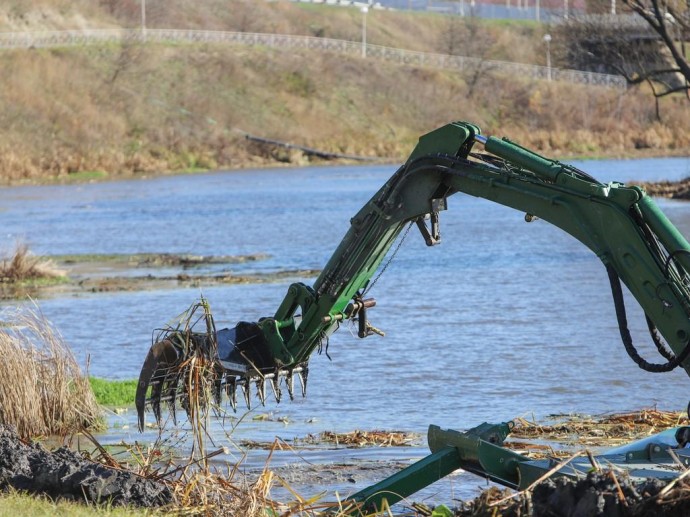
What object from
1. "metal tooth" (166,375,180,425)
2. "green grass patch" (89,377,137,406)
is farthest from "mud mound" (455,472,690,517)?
"green grass patch" (89,377,137,406)

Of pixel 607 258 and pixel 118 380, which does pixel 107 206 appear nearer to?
pixel 118 380

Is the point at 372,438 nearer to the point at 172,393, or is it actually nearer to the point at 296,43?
the point at 172,393

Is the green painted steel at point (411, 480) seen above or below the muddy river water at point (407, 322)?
above

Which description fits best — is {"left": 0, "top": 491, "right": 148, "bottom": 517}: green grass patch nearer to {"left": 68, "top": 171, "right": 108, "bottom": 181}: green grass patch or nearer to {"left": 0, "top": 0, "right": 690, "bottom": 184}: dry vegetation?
{"left": 0, "top": 0, "right": 690, "bottom": 184}: dry vegetation

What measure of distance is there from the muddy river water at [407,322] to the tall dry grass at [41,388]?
33 cm

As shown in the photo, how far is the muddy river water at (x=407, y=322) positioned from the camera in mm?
14883

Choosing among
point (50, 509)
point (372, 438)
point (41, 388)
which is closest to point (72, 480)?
point (50, 509)

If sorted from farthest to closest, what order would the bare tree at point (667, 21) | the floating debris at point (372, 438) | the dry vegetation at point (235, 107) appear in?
1. the dry vegetation at point (235, 107)
2. the bare tree at point (667, 21)
3. the floating debris at point (372, 438)

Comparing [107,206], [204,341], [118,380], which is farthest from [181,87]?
→ [204,341]

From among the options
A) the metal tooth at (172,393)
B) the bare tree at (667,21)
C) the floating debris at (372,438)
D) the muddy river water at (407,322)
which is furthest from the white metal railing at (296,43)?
the metal tooth at (172,393)

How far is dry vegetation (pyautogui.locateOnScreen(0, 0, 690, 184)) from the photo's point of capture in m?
78.4

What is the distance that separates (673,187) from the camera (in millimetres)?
47781

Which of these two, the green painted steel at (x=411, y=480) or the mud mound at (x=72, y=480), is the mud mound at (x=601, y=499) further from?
the mud mound at (x=72, y=480)

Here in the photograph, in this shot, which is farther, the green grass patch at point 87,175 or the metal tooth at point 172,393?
the green grass patch at point 87,175
